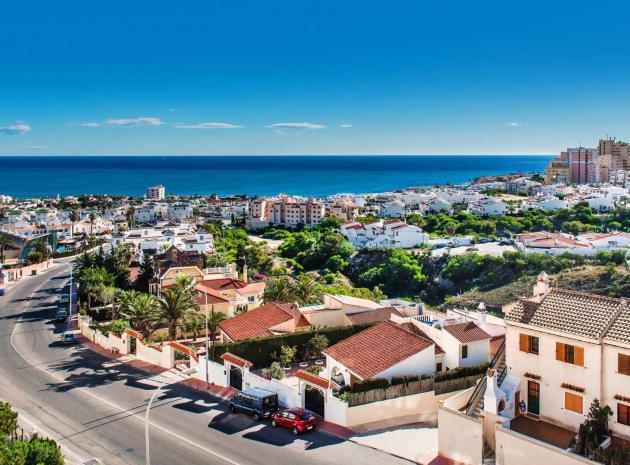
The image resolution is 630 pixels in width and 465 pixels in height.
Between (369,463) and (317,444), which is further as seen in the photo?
(317,444)

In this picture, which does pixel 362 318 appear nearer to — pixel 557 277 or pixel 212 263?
pixel 212 263

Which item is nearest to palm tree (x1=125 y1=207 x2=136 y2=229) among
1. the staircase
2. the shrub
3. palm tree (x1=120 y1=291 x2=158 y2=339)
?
palm tree (x1=120 y1=291 x2=158 y2=339)

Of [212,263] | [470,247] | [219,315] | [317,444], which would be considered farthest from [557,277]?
[317,444]

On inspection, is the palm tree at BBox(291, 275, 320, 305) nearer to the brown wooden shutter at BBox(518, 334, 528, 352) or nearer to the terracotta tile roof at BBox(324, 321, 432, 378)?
the terracotta tile roof at BBox(324, 321, 432, 378)

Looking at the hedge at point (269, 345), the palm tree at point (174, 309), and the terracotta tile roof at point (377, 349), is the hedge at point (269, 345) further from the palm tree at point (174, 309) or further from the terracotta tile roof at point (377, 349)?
the palm tree at point (174, 309)

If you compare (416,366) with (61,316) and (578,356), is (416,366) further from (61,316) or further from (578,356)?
(61,316)

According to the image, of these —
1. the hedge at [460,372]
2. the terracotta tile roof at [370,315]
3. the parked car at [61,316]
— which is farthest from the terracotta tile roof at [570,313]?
the parked car at [61,316]
